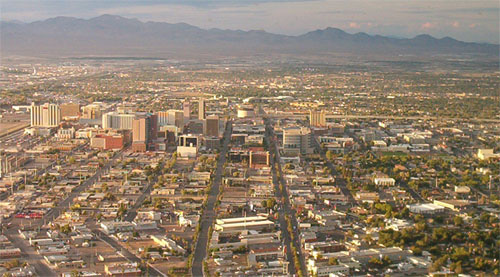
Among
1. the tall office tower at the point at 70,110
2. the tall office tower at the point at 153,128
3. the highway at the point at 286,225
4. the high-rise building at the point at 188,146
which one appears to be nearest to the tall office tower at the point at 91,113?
the tall office tower at the point at 70,110

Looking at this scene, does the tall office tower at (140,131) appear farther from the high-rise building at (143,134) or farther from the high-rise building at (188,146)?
the high-rise building at (188,146)

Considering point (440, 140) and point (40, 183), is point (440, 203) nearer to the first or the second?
point (40, 183)

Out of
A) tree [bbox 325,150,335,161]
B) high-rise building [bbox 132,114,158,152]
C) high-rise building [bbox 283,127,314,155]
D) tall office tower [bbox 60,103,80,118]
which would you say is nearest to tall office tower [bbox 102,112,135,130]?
high-rise building [bbox 132,114,158,152]

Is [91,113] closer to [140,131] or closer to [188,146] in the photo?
[140,131]

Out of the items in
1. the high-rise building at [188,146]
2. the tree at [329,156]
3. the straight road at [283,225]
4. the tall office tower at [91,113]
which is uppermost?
the tall office tower at [91,113]

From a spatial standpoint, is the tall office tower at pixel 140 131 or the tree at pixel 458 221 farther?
the tall office tower at pixel 140 131

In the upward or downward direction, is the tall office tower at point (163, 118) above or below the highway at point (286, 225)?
above

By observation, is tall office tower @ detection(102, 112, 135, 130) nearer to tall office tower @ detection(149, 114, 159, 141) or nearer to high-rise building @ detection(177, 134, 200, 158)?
tall office tower @ detection(149, 114, 159, 141)

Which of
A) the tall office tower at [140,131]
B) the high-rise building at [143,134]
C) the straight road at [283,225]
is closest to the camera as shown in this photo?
the straight road at [283,225]

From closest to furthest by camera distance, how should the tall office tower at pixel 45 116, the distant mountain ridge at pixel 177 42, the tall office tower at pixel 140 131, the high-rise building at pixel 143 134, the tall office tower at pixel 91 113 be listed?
the high-rise building at pixel 143 134
the tall office tower at pixel 140 131
the tall office tower at pixel 45 116
the tall office tower at pixel 91 113
the distant mountain ridge at pixel 177 42
